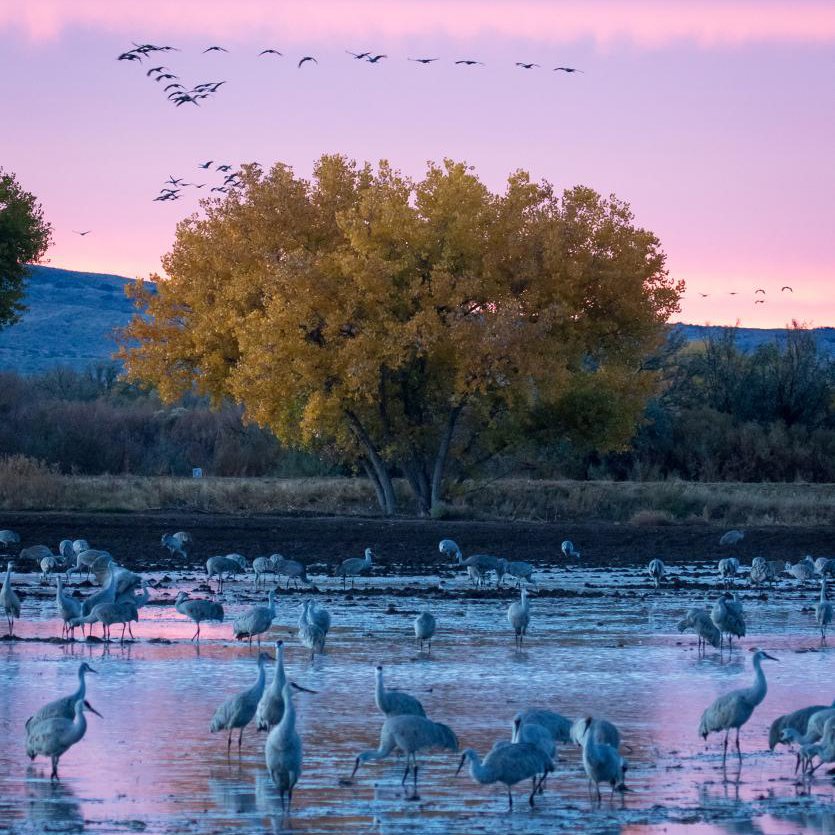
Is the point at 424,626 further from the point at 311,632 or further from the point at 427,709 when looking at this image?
the point at 427,709

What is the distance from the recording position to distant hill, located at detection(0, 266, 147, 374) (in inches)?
4498

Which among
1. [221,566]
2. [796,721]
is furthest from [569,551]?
[796,721]

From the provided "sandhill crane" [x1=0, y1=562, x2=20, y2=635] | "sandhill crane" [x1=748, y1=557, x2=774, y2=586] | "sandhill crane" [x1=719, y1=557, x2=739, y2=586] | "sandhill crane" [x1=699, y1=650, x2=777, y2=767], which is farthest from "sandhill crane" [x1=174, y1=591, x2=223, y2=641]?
"sandhill crane" [x1=748, y1=557, x2=774, y2=586]

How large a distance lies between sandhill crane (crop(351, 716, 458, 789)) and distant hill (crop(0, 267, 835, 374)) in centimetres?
9727

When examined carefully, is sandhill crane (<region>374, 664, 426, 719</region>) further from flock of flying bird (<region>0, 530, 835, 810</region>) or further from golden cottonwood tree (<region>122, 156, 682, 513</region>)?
golden cottonwood tree (<region>122, 156, 682, 513</region>)

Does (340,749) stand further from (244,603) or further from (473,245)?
(473,245)

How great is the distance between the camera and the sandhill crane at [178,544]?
27.7m

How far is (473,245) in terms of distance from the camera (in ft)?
119

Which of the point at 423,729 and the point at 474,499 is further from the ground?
the point at 474,499

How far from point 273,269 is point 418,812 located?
1115 inches

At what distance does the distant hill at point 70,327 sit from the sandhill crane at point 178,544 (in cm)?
7856

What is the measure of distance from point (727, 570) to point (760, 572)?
0.65 m

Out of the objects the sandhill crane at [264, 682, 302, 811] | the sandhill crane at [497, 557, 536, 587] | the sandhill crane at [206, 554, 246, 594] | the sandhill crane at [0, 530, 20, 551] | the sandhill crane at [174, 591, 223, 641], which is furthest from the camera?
the sandhill crane at [0, 530, 20, 551]

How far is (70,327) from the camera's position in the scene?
408ft
